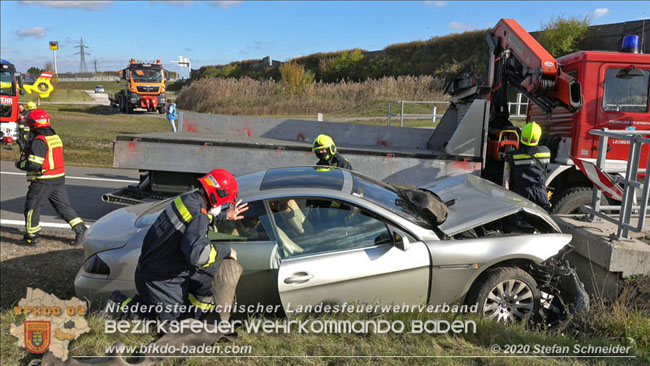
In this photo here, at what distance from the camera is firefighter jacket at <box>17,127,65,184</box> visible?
646 cm

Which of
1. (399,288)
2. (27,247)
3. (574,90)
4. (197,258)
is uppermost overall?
(574,90)

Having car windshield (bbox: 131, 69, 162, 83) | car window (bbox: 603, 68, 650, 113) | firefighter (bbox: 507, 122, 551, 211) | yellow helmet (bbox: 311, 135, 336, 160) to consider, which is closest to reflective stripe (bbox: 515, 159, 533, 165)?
firefighter (bbox: 507, 122, 551, 211)

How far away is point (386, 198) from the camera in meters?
4.29

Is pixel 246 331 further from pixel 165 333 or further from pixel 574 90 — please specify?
pixel 574 90

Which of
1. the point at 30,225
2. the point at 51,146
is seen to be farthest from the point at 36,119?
→ the point at 30,225

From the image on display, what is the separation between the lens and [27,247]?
6594mm

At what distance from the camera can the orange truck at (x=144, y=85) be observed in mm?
30750

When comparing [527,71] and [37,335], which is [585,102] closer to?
[527,71]

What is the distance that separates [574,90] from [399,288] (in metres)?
3.95

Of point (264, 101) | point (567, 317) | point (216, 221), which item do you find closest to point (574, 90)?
point (567, 317)

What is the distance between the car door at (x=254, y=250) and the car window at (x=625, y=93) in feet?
16.2

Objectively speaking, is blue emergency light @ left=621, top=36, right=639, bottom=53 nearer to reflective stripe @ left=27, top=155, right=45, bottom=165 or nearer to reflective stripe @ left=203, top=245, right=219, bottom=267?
reflective stripe @ left=203, top=245, right=219, bottom=267

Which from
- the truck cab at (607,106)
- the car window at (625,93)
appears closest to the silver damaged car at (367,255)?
the truck cab at (607,106)

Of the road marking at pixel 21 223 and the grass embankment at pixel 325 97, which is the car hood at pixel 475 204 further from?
the grass embankment at pixel 325 97
